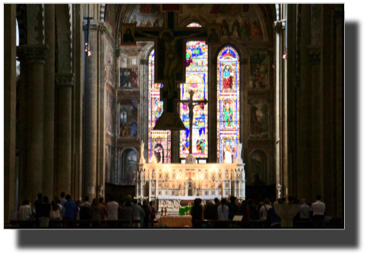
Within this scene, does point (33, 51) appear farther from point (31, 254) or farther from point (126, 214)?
point (31, 254)

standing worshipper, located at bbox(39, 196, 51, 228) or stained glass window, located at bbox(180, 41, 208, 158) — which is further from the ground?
stained glass window, located at bbox(180, 41, 208, 158)

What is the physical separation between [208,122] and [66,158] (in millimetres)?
16976

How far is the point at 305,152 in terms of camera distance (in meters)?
26.8

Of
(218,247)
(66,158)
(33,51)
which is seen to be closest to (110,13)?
(66,158)

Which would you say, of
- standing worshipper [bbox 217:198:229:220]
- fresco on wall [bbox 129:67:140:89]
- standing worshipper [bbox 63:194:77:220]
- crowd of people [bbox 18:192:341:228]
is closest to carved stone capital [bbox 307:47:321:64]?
crowd of people [bbox 18:192:341:228]

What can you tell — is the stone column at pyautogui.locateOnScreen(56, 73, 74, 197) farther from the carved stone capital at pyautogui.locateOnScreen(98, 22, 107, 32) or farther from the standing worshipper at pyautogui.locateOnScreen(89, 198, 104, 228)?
the standing worshipper at pyautogui.locateOnScreen(89, 198, 104, 228)

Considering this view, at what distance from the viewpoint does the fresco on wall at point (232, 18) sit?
1788 inches

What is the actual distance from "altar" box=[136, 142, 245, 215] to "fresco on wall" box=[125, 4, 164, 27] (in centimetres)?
1109

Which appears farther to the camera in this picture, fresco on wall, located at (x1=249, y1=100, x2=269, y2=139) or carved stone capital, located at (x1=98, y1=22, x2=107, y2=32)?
fresco on wall, located at (x1=249, y1=100, x2=269, y2=139)

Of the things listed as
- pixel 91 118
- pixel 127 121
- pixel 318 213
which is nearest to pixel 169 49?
pixel 318 213

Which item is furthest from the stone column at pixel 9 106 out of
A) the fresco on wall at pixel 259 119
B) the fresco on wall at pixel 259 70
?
the fresco on wall at pixel 259 70

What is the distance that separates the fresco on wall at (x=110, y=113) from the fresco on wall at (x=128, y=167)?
170 cm

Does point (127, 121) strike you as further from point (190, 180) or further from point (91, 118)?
point (190, 180)

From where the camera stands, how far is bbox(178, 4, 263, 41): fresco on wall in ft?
149
